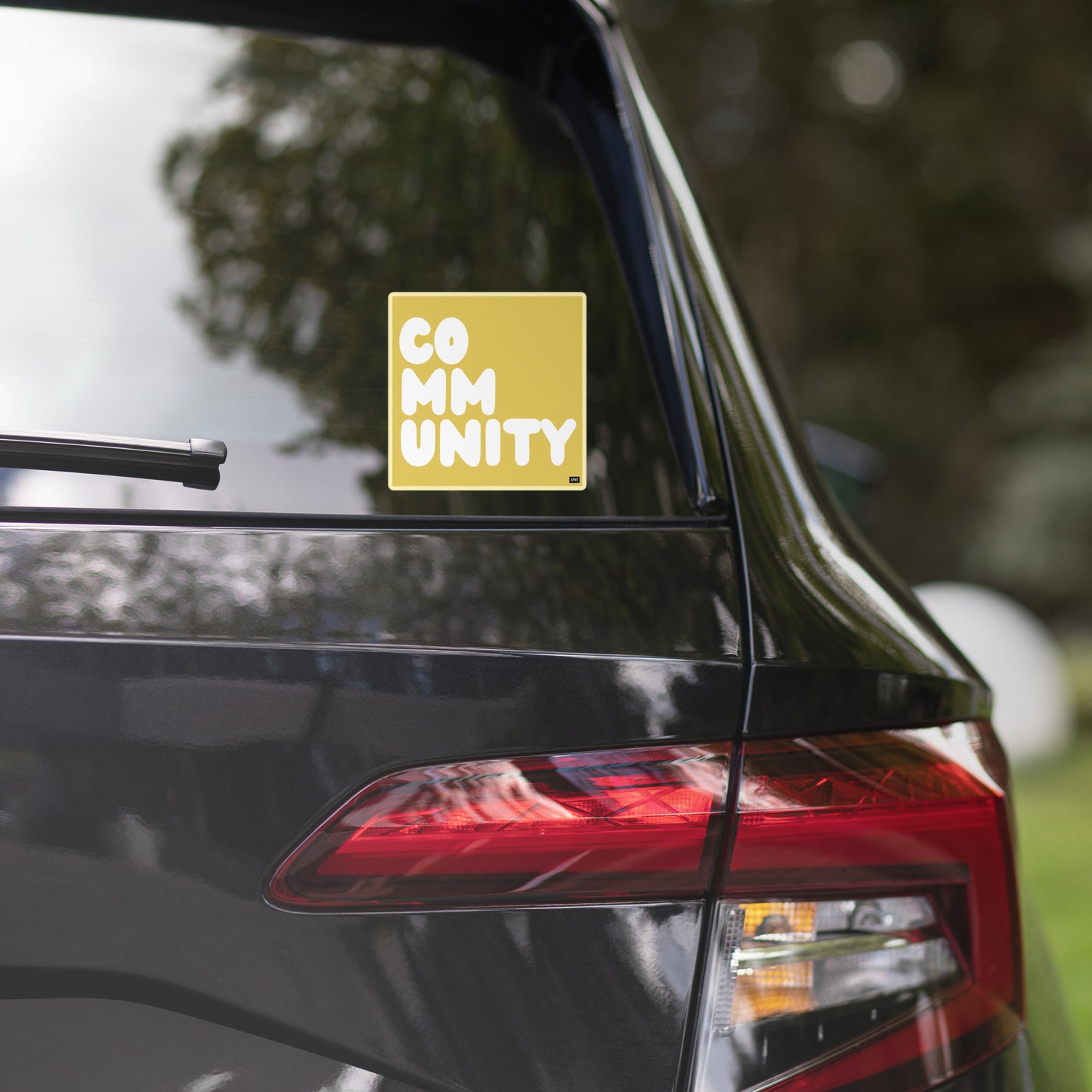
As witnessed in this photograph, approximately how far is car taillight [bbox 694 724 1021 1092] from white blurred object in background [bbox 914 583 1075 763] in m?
4.81

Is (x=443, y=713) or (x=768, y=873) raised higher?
(x=443, y=713)

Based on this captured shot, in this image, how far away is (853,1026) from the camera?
36.4 inches

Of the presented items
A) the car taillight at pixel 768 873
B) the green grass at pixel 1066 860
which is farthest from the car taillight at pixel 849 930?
the green grass at pixel 1066 860

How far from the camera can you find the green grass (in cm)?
344

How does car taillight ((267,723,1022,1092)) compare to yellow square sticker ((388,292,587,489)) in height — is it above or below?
below

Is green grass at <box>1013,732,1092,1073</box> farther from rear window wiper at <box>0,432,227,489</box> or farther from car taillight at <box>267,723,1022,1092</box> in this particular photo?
rear window wiper at <box>0,432,227,489</box>

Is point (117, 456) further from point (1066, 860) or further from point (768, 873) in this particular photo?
point (1066, 860)

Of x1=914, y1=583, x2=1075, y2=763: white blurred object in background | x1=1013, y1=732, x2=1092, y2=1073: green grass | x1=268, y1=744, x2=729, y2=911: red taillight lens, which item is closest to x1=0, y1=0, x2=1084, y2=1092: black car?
A: x1=268, y1=744, x2=729, y2=911: red taillight lens

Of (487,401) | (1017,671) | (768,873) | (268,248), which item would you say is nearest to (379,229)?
(268,248)

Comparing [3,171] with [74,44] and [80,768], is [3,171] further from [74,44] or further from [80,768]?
[80,768]

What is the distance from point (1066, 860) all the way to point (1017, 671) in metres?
1.36

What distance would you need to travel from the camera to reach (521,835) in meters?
0.88

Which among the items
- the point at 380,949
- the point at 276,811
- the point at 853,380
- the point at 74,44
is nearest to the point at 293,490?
the point at 276,811

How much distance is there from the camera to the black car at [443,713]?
2.76 feet
